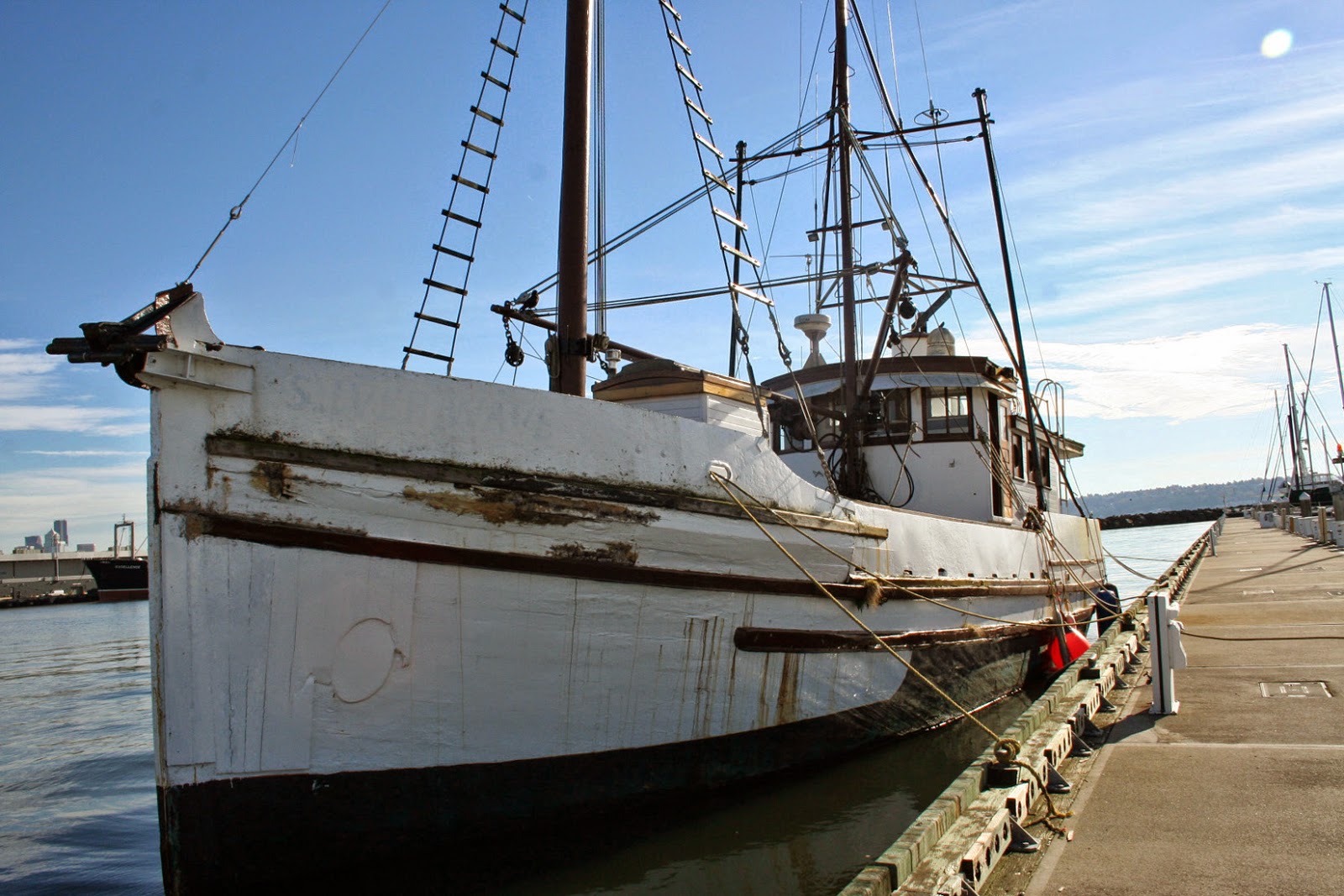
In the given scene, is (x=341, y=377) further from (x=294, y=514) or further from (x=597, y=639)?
(x=597, y=639)

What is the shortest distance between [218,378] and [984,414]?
8.78 metres

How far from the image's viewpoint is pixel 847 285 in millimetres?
11156

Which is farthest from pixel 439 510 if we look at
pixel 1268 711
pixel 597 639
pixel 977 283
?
pixel 977 283

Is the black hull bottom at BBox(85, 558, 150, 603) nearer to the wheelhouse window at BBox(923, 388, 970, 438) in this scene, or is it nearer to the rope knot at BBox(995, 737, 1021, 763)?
Result: the wheelhouse window at BBox(923, 388, 970, 438)

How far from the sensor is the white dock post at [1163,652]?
6434 mm

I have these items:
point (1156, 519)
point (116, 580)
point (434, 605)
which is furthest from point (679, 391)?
point (1156, 519)

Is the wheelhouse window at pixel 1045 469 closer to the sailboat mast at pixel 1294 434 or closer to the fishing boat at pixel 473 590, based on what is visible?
the fishing boat at pixel 473 590

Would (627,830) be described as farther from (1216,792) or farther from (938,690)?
(1216,792)

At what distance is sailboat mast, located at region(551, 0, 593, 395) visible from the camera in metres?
6.91

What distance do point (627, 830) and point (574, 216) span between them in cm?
435

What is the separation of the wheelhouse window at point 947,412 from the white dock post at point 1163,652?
423 centimetres

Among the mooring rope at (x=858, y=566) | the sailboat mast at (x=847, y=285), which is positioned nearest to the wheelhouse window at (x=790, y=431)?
the sailboat mast at (x=847, y=285)

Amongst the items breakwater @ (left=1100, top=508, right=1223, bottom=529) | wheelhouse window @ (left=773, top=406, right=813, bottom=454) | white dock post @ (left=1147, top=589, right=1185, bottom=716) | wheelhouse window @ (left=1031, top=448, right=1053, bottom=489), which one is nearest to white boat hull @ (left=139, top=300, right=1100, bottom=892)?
white dock post @ (left=1147, top=589, right=1185, bottom=716)

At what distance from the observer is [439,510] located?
4914mm
